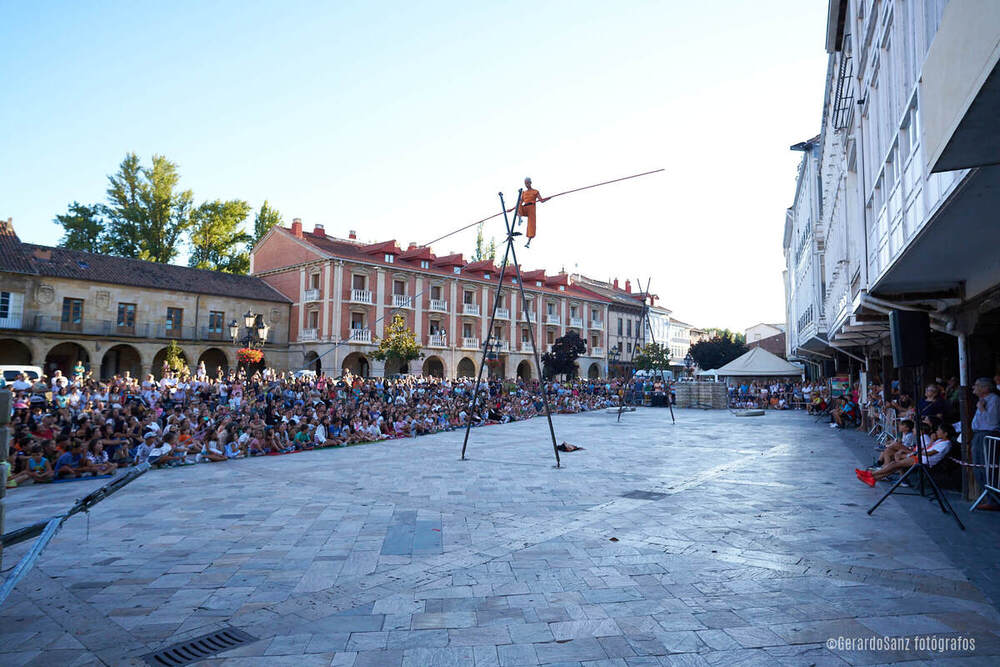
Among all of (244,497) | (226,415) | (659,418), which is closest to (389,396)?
(226,415)

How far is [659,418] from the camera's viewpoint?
79.4 feet

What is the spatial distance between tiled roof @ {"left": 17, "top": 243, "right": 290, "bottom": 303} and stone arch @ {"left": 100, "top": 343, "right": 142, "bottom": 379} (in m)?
3.80

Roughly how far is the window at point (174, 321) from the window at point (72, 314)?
13.7 ft

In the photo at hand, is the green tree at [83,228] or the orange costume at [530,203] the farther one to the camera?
the green tree at [83,228]

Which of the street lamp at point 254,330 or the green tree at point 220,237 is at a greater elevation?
the green tree at point 220,237

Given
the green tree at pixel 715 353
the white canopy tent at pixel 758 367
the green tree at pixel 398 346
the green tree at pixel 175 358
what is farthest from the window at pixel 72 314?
the green tree at pixel 715 353

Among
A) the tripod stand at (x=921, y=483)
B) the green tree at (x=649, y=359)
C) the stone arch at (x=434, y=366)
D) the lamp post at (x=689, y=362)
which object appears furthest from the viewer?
the green tree at (x=649, y=359)

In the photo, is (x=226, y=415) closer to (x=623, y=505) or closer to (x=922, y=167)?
(x=623, y=505)

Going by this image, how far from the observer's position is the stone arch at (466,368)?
44.7 m

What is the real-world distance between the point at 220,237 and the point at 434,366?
751 inches

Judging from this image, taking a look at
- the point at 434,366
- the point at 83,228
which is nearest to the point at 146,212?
the point at 83,228

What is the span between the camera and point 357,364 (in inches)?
1529

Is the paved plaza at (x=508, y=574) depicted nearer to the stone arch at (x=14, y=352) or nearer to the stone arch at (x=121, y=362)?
the stone arch at (x=14, y=352)

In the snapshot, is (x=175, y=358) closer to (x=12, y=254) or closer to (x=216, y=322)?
(x=216, y=322)
